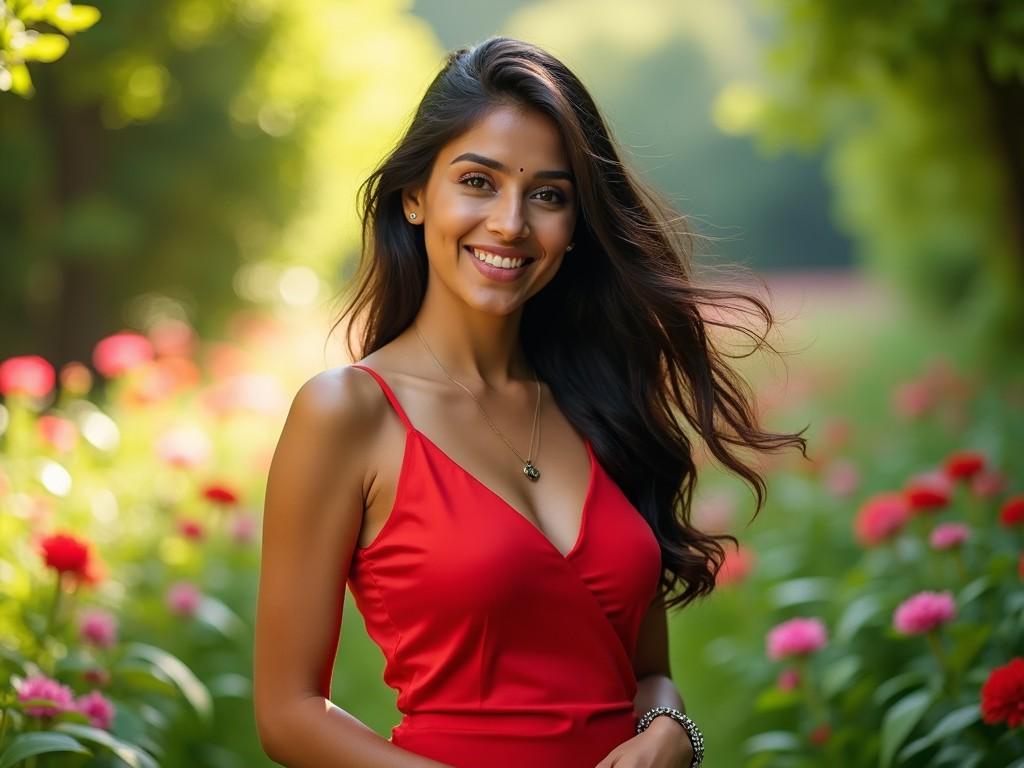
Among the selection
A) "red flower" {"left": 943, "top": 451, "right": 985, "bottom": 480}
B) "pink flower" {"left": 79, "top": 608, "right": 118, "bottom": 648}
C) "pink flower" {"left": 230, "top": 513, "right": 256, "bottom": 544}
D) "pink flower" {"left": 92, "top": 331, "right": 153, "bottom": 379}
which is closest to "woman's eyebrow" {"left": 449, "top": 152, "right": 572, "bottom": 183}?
"pink flower" {"left": 79, "top": 608, "right": 118, "bottom": 648}

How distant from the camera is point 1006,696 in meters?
2.65

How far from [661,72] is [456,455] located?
46230 mm

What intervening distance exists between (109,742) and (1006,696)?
68.8 inches

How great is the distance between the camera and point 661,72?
47.0 metres

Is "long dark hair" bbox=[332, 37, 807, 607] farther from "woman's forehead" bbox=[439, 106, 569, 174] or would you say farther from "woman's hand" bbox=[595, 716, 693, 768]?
"woman's hand" bbox=[595, 716, 693, 768]

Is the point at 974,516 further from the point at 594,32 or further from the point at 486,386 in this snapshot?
the point at 594,32

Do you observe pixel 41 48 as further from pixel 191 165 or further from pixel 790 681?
pixel 191 165

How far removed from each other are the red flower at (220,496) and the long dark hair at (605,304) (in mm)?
1680

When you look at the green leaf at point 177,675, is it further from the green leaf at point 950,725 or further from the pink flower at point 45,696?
the green leaf at point 950,725

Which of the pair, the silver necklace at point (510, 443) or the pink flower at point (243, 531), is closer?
the silver necklace at point (510, 443)

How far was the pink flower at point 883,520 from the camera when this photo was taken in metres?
4.04

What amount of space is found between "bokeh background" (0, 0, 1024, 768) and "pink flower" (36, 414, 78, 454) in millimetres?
16

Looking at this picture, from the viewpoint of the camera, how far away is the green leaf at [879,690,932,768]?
9.92 feet

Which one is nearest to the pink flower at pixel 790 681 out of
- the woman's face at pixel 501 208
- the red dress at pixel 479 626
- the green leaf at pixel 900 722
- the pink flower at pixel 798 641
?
the pink flower at pixel 798 641
